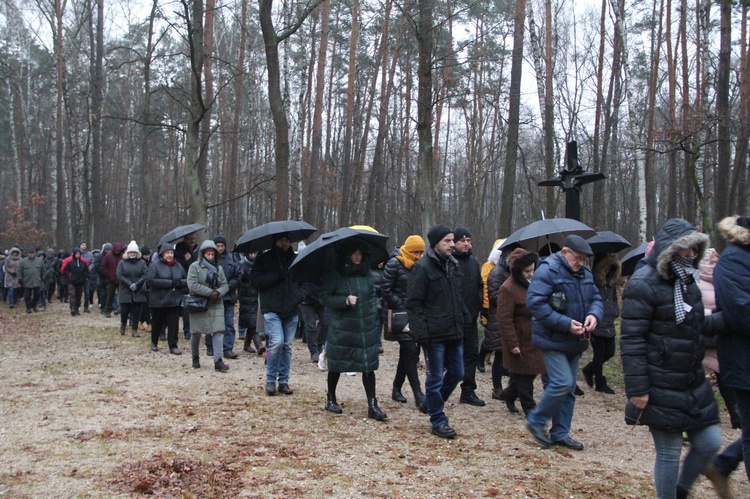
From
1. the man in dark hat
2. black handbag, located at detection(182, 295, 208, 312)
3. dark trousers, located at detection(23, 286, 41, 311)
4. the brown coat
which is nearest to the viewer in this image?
the man in dark hat

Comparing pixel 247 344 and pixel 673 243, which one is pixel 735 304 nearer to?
pixel 673 243

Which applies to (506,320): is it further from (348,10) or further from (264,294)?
(348,10)

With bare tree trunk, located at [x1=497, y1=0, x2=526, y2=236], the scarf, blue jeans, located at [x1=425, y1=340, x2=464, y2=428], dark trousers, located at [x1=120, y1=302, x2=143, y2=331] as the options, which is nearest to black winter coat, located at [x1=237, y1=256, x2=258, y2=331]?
dark trousers, located at [x1=120, y1=302, x2=143, y2=331]

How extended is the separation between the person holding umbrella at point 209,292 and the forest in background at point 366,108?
5012mm

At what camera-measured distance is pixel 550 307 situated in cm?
569

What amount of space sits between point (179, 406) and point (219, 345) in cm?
227

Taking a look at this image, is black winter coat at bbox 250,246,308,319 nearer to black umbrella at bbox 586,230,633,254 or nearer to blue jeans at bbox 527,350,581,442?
blue jeans at bbox 527,350,581,442

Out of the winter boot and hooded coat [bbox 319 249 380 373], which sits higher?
hooded coat [bbox 319 249 380 373]

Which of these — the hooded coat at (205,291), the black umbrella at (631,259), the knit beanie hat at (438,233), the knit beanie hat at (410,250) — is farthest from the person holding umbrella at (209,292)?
the black umbrella at (631,259)

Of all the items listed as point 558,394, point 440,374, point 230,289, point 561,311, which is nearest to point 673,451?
point 558,394

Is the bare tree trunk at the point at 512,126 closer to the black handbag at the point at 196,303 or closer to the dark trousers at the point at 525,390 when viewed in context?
the black handbag at the point at 196,303

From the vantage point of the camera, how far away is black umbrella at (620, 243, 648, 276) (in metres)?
8.30

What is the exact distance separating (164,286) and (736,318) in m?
8.77

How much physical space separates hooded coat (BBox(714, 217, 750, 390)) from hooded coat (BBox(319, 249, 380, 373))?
335 centimetres
